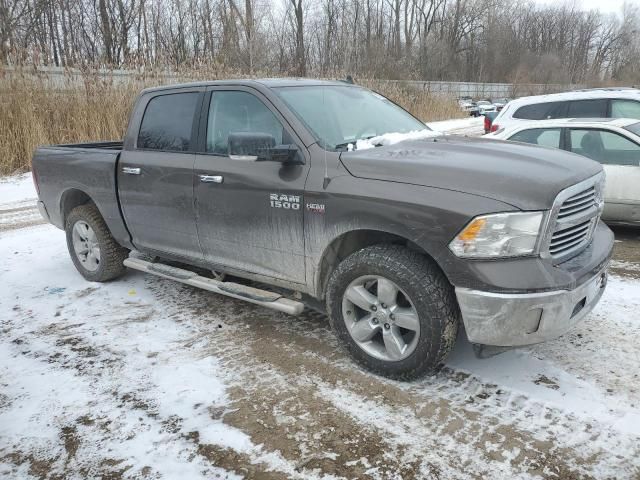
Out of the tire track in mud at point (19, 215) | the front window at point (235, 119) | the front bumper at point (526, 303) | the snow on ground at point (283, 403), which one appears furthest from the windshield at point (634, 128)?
the tire track in mud at point (19, 215)

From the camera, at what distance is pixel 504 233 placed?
109 inches

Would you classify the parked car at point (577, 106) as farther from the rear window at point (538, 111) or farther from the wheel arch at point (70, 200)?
the wheel arch at point (70, 200)

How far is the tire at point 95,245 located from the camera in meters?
5.21

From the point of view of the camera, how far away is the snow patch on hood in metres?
3.62

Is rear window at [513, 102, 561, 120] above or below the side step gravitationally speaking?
above

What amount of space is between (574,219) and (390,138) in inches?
53.5

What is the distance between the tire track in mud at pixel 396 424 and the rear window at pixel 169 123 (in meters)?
1.78

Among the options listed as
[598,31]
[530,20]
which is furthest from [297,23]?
[598,31]

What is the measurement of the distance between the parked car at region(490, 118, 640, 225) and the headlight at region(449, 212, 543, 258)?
13.5ft

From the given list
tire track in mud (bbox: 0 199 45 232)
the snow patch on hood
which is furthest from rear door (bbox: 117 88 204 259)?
tire track in mud (bbox: 0 199 45 232)

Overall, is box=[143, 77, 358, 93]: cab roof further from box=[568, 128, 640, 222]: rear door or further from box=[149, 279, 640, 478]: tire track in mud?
box=[568, 128, 640, 222]: rear door

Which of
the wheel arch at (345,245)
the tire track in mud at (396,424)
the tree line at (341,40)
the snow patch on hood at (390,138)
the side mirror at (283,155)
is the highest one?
the tree line at (341,40)

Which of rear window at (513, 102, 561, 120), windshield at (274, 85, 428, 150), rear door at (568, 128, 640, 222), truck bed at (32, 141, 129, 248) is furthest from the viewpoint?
rear window at (513, 102, 561, 120)

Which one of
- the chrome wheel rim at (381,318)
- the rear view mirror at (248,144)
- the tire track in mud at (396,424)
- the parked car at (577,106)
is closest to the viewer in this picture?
the tire track in mud at (396,424)
